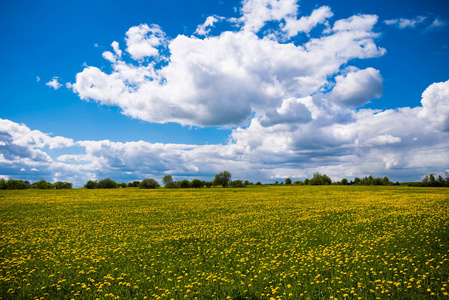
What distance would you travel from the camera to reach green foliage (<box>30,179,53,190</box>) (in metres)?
117

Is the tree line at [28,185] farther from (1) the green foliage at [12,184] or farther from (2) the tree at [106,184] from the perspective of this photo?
(2) the tree at [106,184]

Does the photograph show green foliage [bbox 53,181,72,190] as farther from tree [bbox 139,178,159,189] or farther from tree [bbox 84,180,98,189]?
tree [bbox 139,178,159,189]

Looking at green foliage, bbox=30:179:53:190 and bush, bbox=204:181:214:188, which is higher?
green foliage, bbox=30:179:53:190

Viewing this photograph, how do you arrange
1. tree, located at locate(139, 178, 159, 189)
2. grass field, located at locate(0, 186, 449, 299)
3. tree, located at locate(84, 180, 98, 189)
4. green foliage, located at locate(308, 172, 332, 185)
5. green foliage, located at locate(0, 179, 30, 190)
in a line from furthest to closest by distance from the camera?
green foliage, located at locate(308, 172, 332, 185)
tree, located at locate(84, 180, 98, 189)
tree, located at locate(139, 178, 159, 189)
green foliage, located at locate(0, 179, 30, 190)
grass field, located at locate(0, 186, 449, 299)

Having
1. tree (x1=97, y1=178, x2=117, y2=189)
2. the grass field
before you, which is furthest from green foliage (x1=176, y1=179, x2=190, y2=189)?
the grass field

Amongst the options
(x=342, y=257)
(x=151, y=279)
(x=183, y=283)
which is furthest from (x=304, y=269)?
(x=151, y=279)

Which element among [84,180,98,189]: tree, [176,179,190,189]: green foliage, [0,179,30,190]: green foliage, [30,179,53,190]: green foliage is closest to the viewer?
[0,179,30,190]: green foliage

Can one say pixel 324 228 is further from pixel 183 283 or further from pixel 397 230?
pixel 183 283

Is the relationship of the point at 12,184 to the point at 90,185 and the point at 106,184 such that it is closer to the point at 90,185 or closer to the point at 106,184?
the point at 90,185

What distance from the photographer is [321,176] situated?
537 feet

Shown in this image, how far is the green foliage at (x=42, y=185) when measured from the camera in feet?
382

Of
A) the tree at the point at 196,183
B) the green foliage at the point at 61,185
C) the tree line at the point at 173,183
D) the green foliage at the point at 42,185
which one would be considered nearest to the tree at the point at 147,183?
the tree line at the point at 173,183

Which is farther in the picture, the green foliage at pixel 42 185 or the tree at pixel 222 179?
the tree at pixel 222 179

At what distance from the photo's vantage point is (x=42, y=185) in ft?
382
